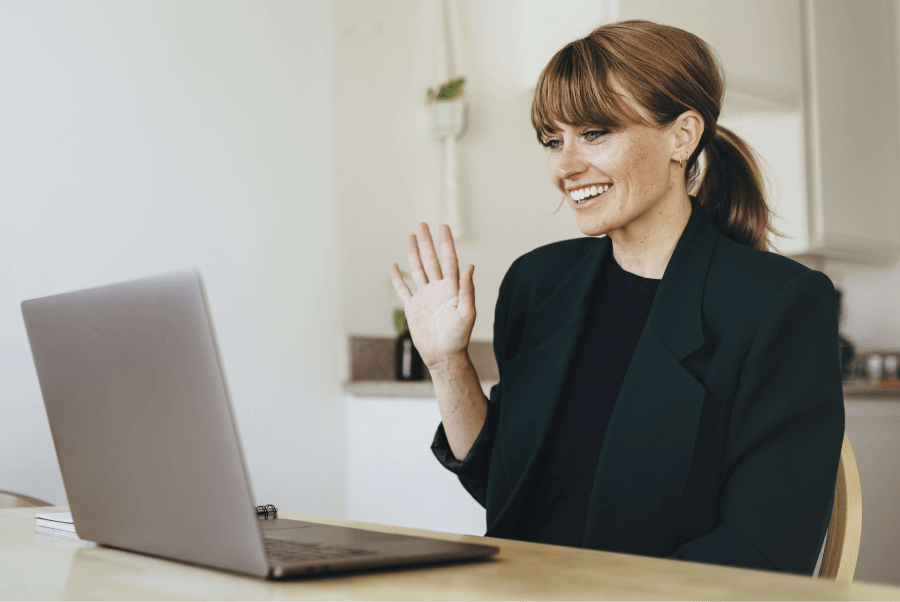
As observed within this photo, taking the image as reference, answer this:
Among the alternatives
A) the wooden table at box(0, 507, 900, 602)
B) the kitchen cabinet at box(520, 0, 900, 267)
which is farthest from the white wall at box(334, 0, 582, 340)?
the wooden table at box(0, 507, 900, 602)

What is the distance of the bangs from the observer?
1.12 meters

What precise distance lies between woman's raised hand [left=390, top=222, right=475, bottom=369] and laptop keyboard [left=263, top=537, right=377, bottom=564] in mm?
470

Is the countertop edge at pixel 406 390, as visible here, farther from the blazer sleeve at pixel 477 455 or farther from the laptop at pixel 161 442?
the laptop at pixel 161 442

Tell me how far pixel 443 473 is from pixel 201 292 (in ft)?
5.49

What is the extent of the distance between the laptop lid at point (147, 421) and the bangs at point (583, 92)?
73 centimetres

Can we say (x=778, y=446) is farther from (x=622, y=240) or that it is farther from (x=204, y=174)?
(x=204, y=174)

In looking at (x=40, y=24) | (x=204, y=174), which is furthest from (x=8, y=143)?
(x=204, y=174)

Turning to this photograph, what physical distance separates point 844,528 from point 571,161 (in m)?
0.59

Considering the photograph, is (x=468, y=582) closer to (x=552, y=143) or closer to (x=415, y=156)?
(x=552, y=143)

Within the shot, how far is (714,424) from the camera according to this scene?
3.21ft

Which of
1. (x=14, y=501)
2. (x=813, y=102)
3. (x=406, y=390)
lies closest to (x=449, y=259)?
(x=14, y=501)

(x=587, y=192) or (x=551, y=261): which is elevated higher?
(x=587, y=192)

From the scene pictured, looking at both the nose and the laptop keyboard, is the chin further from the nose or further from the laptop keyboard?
the laptop keyboard

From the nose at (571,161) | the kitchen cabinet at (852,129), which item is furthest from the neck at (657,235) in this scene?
the kitchen cabinet at (852,129)
